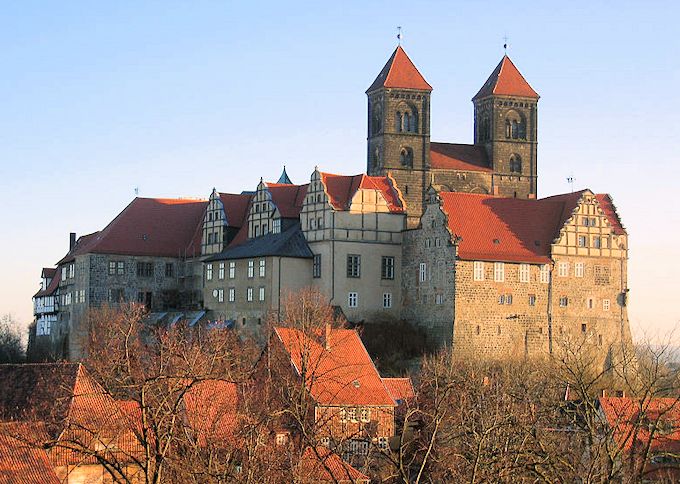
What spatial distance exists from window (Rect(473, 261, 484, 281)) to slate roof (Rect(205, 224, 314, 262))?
8884mm

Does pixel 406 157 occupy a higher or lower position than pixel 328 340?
higher

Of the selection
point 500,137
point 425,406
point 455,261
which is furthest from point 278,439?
point 500,137

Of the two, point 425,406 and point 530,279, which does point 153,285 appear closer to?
point 530,279

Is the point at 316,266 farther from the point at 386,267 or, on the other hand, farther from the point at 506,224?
the point at 506,224

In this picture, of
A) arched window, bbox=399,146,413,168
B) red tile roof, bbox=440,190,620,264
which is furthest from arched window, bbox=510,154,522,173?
red tile roof, bbox=440,190,620,264

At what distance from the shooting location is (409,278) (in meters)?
77.0

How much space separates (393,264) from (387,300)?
6.43ft

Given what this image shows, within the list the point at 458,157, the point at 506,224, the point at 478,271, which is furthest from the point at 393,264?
the point at 458,157

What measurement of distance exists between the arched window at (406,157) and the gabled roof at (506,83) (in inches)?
278

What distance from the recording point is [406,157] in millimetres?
92438

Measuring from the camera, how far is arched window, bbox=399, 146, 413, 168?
92.3 metres

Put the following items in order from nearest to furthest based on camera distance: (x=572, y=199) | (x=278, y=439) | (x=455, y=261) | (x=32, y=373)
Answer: (x=278, y=439) < (x=32, y=373) < (x=455, y=261) < (x=572, y=199)

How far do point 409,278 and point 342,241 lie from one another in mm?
3935

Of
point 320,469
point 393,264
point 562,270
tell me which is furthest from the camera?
point 393,264
